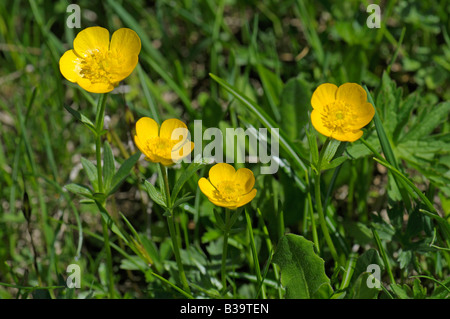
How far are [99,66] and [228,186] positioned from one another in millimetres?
559

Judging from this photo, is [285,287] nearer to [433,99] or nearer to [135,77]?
[433,99]

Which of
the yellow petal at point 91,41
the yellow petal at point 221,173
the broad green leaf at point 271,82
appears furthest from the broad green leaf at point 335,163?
the broad green leaf at point 271,82

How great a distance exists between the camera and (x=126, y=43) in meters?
1.59

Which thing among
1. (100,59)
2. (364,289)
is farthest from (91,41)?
(364,289)

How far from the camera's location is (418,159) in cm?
195

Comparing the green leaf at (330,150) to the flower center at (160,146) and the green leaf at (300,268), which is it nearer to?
the green leaf at (300,268)

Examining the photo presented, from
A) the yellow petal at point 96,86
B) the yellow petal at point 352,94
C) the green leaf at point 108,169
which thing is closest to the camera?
the yellow petal at point 96,86

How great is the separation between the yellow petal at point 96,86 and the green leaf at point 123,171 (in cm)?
25

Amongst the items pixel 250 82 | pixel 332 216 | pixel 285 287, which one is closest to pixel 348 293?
pixel 285 287

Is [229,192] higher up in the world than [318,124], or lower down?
lower down

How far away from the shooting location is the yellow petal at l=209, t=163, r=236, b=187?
1599mm

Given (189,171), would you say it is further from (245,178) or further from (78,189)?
(78,189)

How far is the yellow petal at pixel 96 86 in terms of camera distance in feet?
4.78

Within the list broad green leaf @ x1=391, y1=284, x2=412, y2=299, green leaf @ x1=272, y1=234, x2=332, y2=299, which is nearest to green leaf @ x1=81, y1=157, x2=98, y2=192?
green leaf @ x1=272, y1=234, x2=332, y2=299
